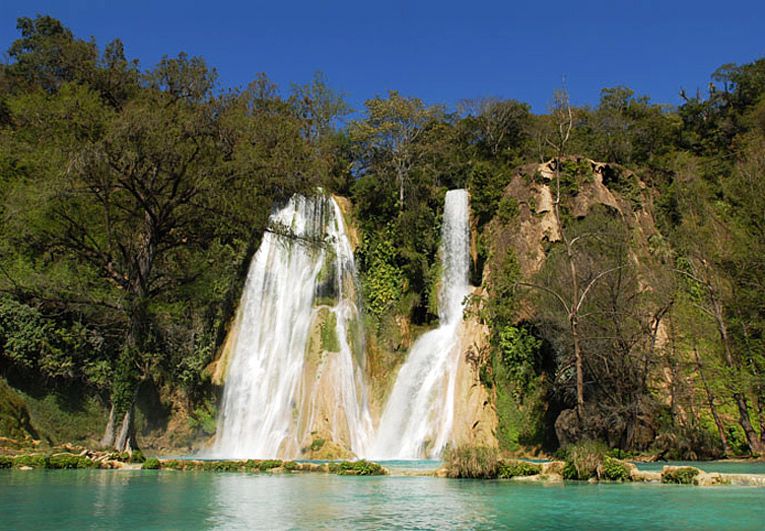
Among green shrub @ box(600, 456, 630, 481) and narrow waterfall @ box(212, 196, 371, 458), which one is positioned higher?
narrow waterfall @ box(212, 196, 371, 458)

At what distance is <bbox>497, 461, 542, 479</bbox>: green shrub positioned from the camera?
492 inches

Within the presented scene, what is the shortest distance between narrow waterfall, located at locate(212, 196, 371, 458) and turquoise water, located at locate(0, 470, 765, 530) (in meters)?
10.9

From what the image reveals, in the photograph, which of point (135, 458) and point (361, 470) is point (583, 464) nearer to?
point (361, 470)

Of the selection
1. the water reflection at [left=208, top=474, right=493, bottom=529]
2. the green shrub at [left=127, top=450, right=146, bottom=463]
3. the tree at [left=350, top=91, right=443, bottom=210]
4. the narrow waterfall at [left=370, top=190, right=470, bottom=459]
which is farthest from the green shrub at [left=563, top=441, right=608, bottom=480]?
the tree at [left=350, top=91, right=443, bottom=210]

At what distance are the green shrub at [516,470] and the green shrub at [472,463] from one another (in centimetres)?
11

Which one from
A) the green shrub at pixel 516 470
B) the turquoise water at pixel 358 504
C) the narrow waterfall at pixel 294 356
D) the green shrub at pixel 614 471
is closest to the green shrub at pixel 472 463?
the green shrub at pixel 516 470

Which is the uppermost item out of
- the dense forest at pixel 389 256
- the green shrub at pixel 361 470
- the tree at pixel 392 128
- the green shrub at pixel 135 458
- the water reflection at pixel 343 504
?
the tree at pixel 392 128

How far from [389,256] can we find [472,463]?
17.4 metres

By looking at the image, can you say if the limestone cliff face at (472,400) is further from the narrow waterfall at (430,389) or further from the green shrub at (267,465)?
the green shrub at (267,465)

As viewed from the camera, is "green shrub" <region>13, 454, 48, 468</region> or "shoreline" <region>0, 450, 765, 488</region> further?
"green shrub" <region>13, 454, 48, 468</region>

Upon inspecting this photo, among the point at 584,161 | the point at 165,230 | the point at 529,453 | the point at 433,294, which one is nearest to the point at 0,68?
the point at 165,230

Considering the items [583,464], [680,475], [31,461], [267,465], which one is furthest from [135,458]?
[680,475]

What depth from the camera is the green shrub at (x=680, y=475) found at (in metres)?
11.3

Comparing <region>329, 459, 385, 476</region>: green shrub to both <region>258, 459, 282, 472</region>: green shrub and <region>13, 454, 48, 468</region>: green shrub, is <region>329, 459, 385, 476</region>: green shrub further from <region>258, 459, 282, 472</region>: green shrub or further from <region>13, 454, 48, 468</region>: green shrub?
<region>13, 454, 48, 468</region>: green shrub
